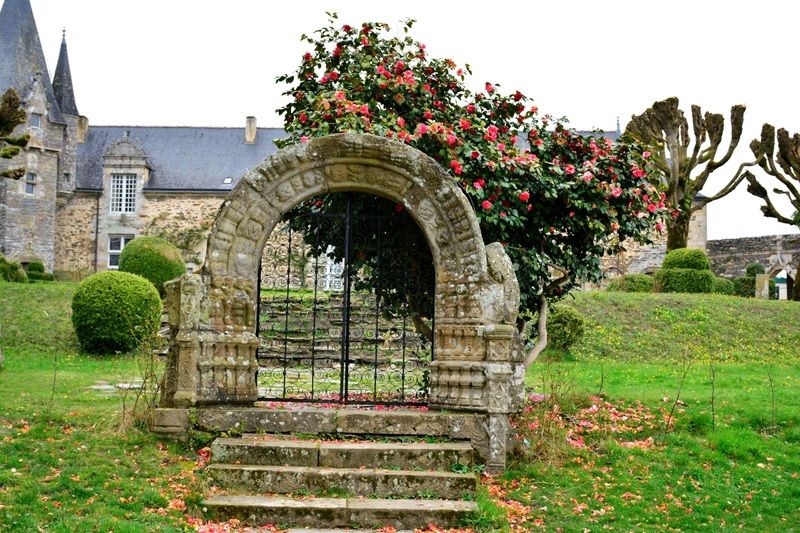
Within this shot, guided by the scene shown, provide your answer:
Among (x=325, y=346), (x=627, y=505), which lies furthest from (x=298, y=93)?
(x=325, y=346)

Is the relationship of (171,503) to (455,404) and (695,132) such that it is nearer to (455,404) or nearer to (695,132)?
(455,404)

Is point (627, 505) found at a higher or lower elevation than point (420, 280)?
lower

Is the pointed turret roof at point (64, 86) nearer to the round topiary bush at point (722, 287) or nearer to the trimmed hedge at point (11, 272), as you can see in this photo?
the trimmed hedge at point (11, 272)

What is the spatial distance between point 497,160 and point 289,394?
3.49m

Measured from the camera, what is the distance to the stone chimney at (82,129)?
34156 mm

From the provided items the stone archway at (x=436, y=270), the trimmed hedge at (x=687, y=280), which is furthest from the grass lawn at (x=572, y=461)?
the trimmed hedge at (x=687, y=280)

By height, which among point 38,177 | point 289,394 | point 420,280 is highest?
point 38,177

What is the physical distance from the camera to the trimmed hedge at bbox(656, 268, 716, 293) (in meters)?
21.5

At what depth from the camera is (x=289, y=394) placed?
28.2 ft

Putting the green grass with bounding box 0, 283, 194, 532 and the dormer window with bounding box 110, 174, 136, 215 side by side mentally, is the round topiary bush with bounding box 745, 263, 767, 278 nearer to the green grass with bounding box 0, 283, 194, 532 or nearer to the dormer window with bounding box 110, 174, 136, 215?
the dormer window with bounding box 110, 174, 136, 215

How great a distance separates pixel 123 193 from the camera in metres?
32.0

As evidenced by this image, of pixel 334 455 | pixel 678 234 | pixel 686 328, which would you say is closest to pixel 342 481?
pixel 334 455

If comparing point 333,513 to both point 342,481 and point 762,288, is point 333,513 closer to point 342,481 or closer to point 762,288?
point 342,481

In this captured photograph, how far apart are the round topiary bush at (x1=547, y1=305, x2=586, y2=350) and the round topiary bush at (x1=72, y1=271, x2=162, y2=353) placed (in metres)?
7.87
